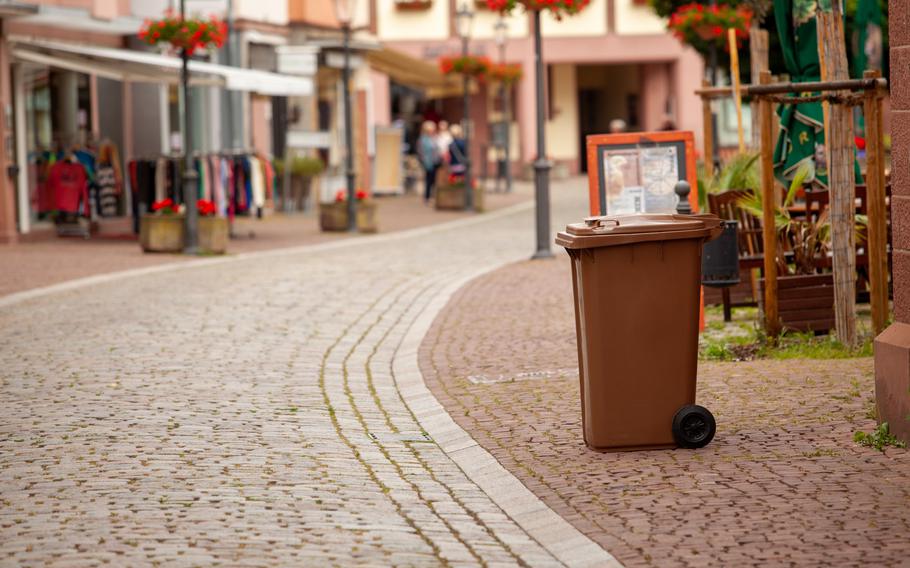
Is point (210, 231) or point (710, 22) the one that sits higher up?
point (710, 22)

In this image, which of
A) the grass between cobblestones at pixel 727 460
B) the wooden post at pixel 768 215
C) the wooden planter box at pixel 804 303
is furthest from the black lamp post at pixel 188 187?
the wooden post at pixel 768 215

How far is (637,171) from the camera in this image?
11.8 m

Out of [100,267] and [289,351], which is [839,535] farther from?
[100,267]

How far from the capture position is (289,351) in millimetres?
11766

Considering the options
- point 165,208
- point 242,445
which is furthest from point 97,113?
point 242,445

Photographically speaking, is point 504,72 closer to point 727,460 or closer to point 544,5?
point 544,5

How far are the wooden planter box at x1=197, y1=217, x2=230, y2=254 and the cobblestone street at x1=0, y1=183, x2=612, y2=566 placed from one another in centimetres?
592

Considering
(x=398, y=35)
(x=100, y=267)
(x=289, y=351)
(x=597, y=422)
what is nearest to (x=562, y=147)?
(x=398, y=35)

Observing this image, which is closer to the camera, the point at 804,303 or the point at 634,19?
the point at 804,303

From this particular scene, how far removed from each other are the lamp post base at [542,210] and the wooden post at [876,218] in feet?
29.7

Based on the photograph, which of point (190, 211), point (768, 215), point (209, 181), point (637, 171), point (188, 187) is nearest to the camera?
point (768, 215)

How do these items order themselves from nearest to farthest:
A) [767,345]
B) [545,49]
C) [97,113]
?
1. [767,345]
2. [97,113]
3. [545,49]

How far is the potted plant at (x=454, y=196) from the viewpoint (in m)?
32.8

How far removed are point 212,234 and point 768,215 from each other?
39.3 ft
